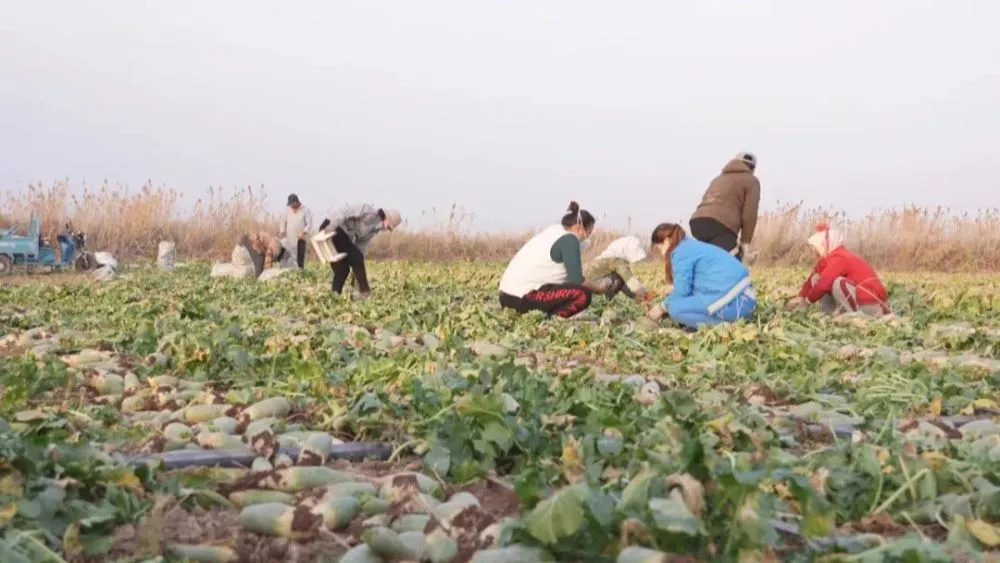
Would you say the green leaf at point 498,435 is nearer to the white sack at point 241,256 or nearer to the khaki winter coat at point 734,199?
the khaki winter coat at point 734,199

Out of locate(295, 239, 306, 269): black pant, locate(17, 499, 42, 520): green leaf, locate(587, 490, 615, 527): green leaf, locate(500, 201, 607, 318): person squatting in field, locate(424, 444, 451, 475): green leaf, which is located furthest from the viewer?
locate(295, 239, 306, 269): black pant

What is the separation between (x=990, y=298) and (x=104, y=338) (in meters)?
7.76

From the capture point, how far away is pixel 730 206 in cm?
955

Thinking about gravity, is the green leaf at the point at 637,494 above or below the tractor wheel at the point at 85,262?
above

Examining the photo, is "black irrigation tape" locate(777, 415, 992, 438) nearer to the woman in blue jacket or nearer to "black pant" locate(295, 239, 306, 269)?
the woman in blue jacket

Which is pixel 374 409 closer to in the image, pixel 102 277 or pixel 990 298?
pixel 990 298

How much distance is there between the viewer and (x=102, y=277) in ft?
52.2

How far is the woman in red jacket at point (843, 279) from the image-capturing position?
8.66m

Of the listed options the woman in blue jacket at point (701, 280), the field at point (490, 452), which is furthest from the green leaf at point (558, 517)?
the woman in blue jacket at point (701, 280)

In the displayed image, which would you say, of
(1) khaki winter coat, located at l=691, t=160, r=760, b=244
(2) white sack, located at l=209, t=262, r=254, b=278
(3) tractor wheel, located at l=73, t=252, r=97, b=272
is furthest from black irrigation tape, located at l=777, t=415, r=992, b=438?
(3) tractor wheel, located at l=73, t=252, r=97, b=272

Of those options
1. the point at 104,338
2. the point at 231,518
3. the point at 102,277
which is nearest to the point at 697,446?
the point at 231,518

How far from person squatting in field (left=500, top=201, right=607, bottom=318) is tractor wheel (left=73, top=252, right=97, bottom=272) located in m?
12.5

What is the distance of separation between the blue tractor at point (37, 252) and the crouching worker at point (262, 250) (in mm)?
4581

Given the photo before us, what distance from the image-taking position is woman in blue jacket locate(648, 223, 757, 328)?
310 inches
